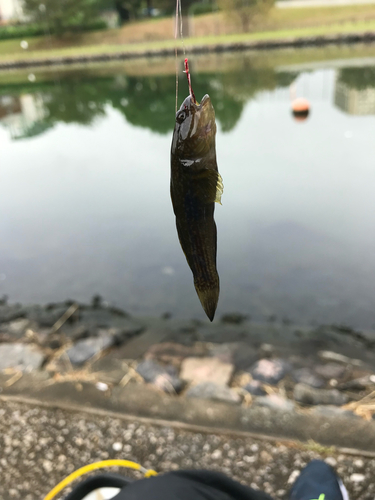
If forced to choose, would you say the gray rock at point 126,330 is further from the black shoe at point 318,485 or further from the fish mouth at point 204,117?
the fish mouth at point 204,117

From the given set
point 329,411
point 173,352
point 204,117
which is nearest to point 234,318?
point 173,352

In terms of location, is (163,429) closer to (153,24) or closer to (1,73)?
(1,73)

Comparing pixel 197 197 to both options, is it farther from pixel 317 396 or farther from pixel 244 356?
pixel 244 356

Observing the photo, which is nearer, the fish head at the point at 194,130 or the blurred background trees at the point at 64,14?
the fish head at the point at 194,130

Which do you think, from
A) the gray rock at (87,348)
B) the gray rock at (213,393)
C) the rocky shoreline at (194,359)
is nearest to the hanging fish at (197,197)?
the rocky shoreline at (194,359)

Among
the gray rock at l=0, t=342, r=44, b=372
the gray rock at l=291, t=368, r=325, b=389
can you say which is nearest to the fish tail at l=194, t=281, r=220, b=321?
the gray rock at l=291, t=368, r=325, b=389

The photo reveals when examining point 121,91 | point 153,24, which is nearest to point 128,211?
point 121,91
